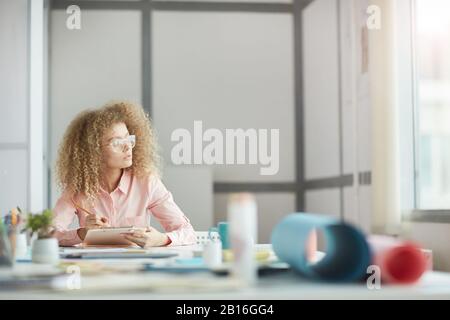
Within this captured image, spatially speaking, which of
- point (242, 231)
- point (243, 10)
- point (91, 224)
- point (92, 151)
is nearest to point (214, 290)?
point (242, 231)

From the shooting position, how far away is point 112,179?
2.48m

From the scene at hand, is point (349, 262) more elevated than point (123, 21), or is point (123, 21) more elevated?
point (123, 21)

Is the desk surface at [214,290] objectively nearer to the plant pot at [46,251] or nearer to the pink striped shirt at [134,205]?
the plant pot at [46,251]

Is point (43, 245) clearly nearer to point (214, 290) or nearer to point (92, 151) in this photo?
point (214, 290)

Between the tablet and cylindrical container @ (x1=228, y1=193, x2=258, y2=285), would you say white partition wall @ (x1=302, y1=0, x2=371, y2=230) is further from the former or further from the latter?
cylindrical container @ (x1=228, y1=193, x2=258, y2=285)

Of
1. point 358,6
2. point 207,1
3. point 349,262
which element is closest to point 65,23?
point 207,1

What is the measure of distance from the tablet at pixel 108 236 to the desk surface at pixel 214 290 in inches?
32.3

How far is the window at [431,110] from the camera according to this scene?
302 cm

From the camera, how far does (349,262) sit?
3.54 ft

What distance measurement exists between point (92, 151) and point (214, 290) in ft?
5.33

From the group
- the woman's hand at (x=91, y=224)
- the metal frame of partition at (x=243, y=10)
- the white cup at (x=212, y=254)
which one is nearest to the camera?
the white cup at (x=212, y=254)

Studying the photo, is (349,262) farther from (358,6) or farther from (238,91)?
(238,91)

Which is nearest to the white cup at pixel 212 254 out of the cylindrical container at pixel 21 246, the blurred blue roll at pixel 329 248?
the blurred blue roll at pixel 329 248
